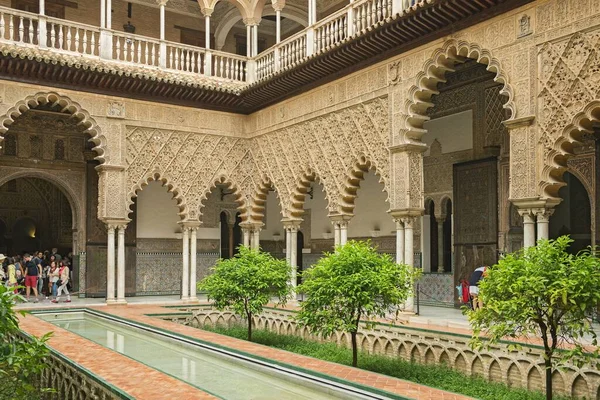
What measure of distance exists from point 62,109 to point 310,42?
16.4ft

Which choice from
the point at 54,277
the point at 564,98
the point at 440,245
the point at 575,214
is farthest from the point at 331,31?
the point at 54,277

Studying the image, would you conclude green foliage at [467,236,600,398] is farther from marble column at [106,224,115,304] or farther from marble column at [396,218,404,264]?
marble column at [106,224,115,304]

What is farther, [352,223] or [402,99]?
[352,223]

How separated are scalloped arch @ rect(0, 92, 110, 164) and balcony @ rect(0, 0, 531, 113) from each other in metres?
0.28

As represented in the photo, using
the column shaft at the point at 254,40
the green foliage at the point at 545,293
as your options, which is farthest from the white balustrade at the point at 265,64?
the green foliage at the point at 545,293

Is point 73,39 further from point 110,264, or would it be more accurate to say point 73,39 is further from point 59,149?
point 110,264

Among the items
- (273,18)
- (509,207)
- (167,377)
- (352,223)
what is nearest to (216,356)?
(167,377)

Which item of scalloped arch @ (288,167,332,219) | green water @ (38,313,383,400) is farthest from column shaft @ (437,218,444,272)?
green water @ (38,313,383,400)

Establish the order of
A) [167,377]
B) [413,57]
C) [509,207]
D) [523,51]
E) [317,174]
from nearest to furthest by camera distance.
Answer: [167,377]
[523,51]
[413,57]
[509,207]
[317,174]

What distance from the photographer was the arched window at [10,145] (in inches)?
561

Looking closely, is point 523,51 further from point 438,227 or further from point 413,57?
point 438,227

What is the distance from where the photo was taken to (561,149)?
791cm

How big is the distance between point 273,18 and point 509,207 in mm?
9289

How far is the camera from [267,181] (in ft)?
46.6
